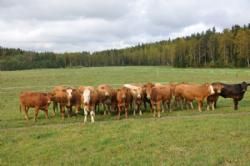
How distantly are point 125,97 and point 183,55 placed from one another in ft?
336

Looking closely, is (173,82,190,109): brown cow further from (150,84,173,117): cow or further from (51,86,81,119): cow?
(51,86,81,119): cow

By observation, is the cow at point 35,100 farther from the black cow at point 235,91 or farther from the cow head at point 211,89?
the black cow at point 235,91

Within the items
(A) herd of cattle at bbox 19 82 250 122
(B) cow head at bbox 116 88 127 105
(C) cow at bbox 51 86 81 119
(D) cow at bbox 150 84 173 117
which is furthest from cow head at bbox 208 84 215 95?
(C) cow at bbox 51 86 81 119

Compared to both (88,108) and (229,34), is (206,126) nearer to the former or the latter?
(88,108)

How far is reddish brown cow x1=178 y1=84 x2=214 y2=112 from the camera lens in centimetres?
2320

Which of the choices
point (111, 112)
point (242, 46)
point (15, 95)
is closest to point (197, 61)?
point (242, 46)

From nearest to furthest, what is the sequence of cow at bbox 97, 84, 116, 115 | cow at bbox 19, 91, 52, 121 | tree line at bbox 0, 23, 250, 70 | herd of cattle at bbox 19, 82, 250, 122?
cow at bbox 19, 91, 52, 121 < herd of cattle at bbox 19, 82, 250, 122 < cow at bbox 97, 84, 116, 115 < tree line at bbox 0, 23, 250, 70

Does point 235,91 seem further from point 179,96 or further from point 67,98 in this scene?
point 67,98

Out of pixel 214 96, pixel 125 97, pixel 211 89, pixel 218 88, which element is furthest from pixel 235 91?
pixel 125 97

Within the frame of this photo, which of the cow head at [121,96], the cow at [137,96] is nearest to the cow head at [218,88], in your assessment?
the cow at [137,96]

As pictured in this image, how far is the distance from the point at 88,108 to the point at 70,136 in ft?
15.9

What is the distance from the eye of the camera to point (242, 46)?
92750mm

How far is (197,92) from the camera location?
77.0 feet

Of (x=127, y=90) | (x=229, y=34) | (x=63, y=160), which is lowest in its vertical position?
(x=63, y=160)
